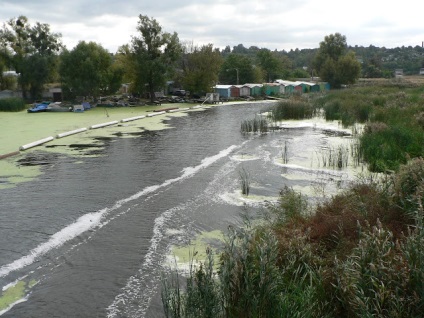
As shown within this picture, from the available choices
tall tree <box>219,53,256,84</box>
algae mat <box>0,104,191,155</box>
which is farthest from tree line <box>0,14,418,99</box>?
tall tree <box>219,53,256,84</box>

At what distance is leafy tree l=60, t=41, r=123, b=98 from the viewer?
5397cm

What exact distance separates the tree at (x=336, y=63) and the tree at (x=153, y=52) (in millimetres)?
42548

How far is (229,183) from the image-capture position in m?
17.2

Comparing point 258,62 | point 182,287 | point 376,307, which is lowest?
point 182,287

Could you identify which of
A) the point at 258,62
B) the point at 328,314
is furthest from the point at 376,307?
the point at 258,62

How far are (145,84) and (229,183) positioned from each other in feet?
154

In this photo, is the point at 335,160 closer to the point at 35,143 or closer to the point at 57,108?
the point at 35,143

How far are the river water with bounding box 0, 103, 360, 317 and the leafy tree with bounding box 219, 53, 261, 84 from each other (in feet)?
210

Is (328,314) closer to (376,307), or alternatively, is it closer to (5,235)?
(376,307)

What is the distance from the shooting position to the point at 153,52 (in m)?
58.7

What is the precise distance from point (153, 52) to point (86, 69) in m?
9.80

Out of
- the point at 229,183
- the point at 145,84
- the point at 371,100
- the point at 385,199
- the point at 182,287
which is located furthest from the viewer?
the point at 145,84

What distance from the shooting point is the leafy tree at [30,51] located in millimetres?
57000

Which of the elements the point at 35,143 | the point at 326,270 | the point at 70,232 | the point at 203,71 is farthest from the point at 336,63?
the point at 326,270
